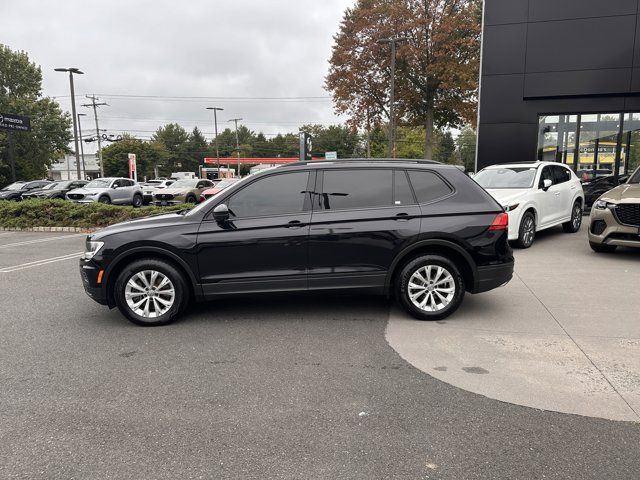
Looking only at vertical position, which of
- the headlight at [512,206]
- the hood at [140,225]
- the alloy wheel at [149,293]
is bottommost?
the alloy wheel at [149,293]

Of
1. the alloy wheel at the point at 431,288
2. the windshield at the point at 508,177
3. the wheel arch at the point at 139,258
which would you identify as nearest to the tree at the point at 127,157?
the windshield at the point at 508,177

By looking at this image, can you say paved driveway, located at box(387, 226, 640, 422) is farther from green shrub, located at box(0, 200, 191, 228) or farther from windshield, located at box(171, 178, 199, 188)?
windshield, located at box(171, 178, 199, 188)

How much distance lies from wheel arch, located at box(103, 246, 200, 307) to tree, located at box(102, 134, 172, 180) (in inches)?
3510

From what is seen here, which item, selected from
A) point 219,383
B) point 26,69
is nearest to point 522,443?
point 219,383

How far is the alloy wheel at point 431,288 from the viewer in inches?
203

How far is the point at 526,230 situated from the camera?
9508mm

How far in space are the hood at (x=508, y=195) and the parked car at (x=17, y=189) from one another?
1052 inches

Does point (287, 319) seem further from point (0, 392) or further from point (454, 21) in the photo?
point (454, 21)

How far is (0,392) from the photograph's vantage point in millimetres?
3623

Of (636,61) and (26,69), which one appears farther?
(26,69)

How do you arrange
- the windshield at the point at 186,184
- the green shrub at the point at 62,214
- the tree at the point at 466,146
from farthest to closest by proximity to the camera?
the tree at the point at 466,146
the windshield at the point at 186,184
the green shrub at the point at 62,214

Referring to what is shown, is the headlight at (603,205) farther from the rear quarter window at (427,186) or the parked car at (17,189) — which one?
the parked car at (17,189)

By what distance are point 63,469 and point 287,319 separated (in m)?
2.89

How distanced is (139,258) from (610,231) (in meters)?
7.77
